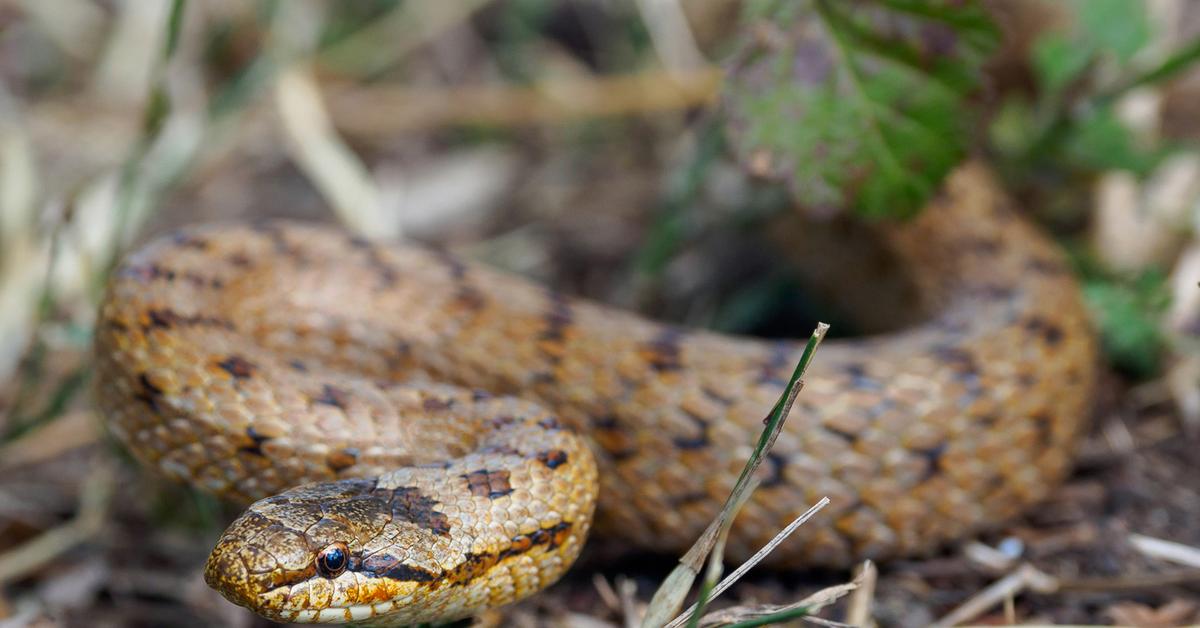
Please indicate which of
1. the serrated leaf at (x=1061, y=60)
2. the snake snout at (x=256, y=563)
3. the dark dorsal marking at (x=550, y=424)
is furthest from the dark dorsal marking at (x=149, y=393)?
the serrated leaf at (x=1061, y=60)

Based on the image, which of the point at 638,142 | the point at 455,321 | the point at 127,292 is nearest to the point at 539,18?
the point at 638,142

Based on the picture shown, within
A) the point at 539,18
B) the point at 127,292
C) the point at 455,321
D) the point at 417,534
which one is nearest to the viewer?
the point at 417,534

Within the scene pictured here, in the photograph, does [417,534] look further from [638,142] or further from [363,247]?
[638,142]

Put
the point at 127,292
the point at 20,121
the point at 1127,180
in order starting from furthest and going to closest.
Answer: the point at 20,121 < the point at 1127,180 < the point at 127,292

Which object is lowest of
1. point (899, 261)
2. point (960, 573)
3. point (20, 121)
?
point (960, 573)

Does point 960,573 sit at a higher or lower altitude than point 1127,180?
lower

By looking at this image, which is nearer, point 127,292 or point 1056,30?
point 127,292

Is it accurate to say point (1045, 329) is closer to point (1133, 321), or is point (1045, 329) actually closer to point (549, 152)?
point (1133, 321)
